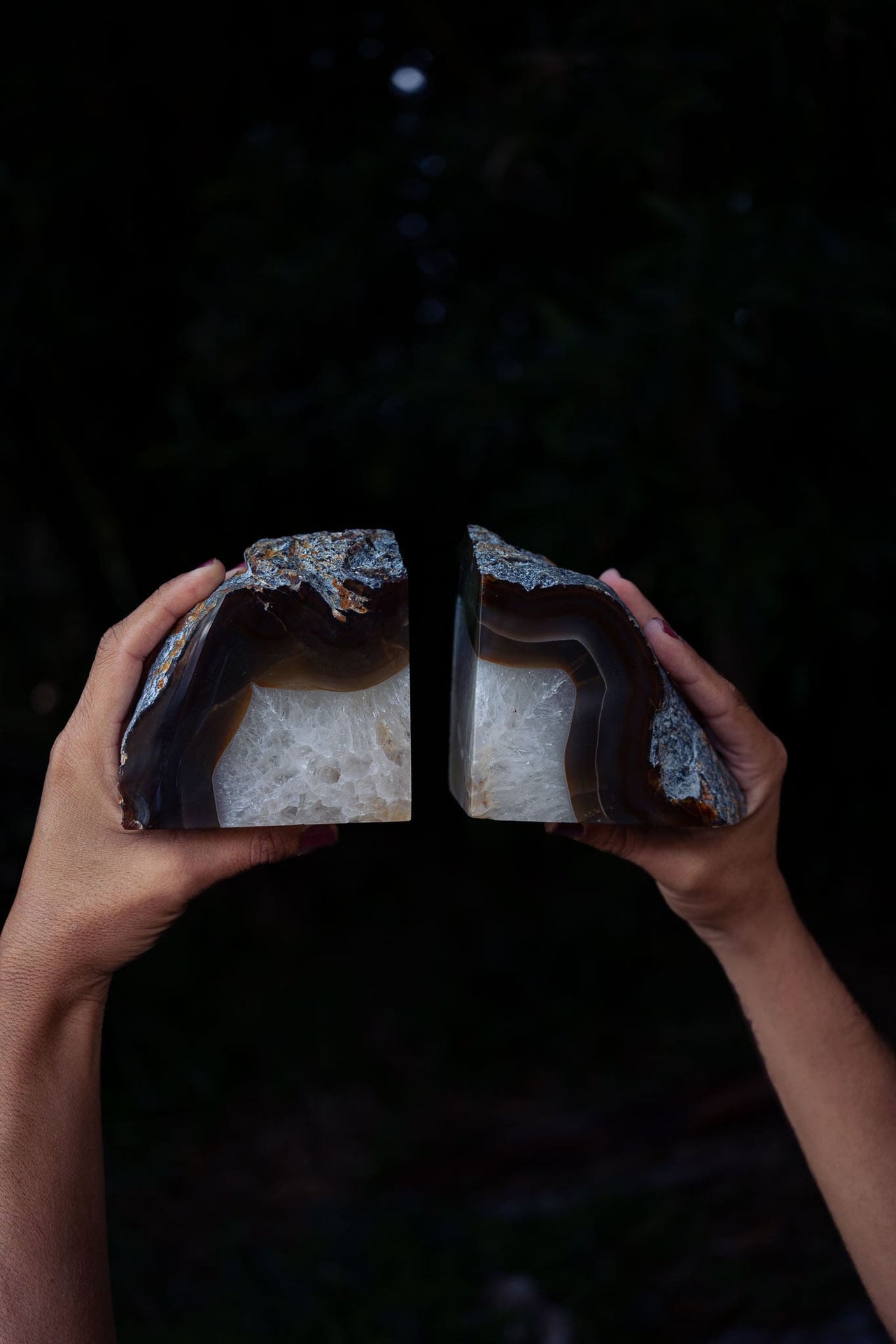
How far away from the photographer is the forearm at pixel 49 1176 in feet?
3.00

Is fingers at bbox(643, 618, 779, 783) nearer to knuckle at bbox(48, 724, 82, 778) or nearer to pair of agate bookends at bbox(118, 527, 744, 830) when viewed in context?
pair of agate bookends at bbox(118, 527, 744, 830)

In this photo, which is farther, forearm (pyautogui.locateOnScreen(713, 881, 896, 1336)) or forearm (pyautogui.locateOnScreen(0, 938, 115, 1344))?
forearm (pyautogui.locateOnScreen(713, 881, 896, 1336))

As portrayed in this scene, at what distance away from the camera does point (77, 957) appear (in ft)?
3.32

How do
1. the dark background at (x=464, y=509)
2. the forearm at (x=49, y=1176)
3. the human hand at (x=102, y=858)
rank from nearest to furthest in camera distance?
the forearm at (x=49, y=1176), the human hand at (x=102, y=858), the dark background at (x=464, y=509)

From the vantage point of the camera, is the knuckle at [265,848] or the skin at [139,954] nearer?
the skin at [139,954]

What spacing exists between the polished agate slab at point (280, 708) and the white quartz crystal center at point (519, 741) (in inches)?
Answer: 3.0

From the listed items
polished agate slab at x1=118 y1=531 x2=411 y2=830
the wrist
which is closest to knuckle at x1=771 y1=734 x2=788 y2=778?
the wrist

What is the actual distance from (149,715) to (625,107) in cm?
170

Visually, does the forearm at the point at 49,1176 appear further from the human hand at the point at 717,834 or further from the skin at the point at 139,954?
the human hand at the point at 717,834

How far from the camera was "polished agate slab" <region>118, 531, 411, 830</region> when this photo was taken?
1.03 meters

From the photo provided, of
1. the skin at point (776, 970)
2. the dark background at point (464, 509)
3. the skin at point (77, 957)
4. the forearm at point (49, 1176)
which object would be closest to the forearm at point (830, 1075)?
the skin at point (776, 970)

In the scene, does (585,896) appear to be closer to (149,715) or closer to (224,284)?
(224,284)

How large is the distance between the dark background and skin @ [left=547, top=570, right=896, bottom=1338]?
896 mm

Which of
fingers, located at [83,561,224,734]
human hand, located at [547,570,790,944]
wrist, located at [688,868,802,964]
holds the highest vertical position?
fingers, located at [83,561,224,734]
